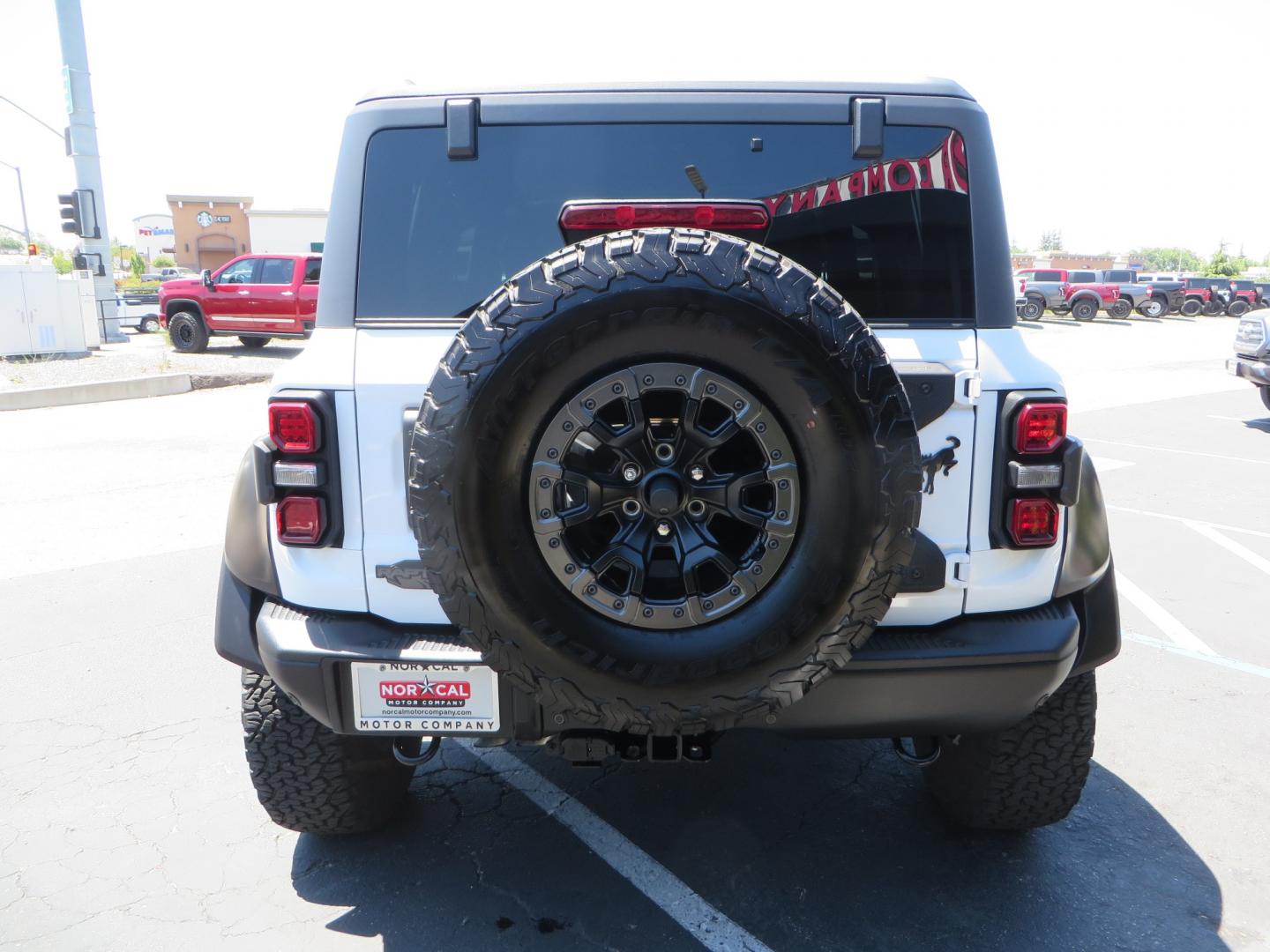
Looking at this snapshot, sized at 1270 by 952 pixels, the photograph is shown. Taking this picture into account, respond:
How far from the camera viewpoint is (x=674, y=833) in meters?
3.04

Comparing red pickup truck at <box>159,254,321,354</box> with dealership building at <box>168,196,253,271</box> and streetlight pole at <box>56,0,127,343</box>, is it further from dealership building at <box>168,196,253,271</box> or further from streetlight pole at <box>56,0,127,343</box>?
dealership building at <box>168,196,253,271</box>

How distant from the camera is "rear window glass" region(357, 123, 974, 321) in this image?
2484 millimetres

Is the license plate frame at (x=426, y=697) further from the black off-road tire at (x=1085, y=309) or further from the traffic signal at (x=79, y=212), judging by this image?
the black off-road tire at (x=1085, y=309)

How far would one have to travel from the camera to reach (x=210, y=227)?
75562 mm

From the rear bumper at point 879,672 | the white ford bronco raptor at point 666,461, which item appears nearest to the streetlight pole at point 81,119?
the white ford bronco raptor at point 666,461

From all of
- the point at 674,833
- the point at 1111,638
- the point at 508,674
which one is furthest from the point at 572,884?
the point at 1111,638

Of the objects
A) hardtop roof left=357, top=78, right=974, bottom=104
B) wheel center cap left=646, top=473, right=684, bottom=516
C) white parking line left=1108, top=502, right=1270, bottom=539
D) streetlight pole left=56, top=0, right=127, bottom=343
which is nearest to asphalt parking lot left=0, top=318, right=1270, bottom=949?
wheel center cap left=646, top=473, right=684, bottom=516

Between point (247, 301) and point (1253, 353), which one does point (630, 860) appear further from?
point (247, 301)

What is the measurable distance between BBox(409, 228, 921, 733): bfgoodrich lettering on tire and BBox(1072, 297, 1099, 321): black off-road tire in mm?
39287

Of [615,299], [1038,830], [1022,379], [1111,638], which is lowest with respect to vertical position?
[1038,830]

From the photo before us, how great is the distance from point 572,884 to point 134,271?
71452mm

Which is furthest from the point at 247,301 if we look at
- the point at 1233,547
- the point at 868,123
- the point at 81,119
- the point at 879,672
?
the point at 879,672

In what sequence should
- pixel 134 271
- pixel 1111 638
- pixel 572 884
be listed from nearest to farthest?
pixel 1111 638, pixel 572 884, pixel 134 271

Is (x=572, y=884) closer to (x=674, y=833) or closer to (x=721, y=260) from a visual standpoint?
(x=674, y=833)
